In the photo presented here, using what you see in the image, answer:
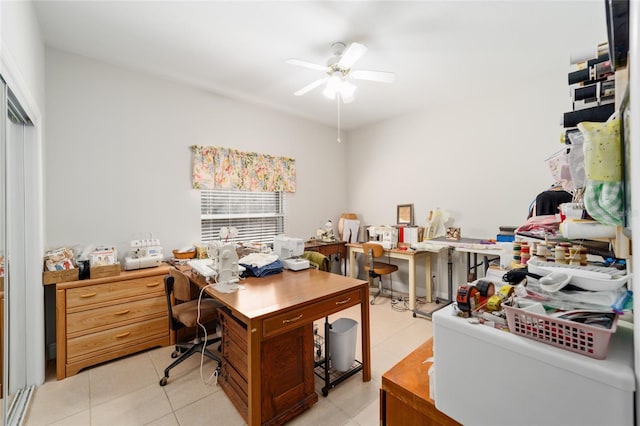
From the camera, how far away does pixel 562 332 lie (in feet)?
2.10

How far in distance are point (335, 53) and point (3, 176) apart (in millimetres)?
2547

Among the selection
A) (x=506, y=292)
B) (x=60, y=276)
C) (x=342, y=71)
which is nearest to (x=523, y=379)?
(x=506, y=292)

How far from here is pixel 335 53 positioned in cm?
252

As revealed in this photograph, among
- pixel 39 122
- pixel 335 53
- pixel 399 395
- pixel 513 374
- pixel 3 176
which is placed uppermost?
pixel 335 53

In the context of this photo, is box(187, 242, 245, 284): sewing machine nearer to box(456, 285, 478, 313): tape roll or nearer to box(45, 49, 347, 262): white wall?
box(45, 49, 347, 262): white wall

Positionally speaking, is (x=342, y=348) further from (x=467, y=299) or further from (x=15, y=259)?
(x=15, y=259)

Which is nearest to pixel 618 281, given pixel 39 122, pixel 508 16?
pixel 508 16

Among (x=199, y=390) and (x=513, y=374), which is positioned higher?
(x=513, y=374)

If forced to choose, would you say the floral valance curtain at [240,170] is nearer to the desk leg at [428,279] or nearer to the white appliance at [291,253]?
the white appliance at [291,253]

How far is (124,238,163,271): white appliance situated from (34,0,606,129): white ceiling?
1.86 metres

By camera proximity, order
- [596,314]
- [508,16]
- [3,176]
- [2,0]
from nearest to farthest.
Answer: [596,314] < [2,0] < [3,176] < [508,16]

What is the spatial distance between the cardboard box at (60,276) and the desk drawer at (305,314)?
188 centimetres

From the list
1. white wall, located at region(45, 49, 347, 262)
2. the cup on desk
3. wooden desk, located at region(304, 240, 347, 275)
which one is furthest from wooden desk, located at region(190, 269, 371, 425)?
the cup on desk

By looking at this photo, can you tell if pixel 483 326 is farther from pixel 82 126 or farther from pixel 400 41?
pixel 82 126
